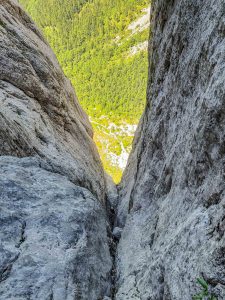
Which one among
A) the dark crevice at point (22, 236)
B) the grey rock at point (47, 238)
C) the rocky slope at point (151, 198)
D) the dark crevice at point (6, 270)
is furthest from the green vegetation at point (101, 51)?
the dark crevice at point (6, 270)

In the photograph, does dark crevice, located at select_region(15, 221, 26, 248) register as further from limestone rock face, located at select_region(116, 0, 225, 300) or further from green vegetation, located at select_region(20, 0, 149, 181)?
green vegetation, located at select_region(20, 0, 149, 181)

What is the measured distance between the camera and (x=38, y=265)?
866cm

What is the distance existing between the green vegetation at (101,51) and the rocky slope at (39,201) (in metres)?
92.0

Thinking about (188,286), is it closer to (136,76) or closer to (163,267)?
(163,267)

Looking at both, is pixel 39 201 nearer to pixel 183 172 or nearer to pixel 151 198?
pixel 183 172

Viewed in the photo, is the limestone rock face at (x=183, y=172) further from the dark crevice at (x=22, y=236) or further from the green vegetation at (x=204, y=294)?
the dark crevice at (x=22, y=236)

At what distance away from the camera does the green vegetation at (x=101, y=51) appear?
434ft

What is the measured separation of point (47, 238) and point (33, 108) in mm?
10144

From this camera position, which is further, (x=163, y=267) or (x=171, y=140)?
(x=171, y=140)

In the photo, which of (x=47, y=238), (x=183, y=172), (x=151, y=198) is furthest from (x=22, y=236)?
(x=151, y=198)

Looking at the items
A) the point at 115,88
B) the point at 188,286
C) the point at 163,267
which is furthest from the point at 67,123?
the point at 115,88

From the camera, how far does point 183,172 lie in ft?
33.3

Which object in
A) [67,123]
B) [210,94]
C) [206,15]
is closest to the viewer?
[210,94]

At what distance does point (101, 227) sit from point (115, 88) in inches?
5203
